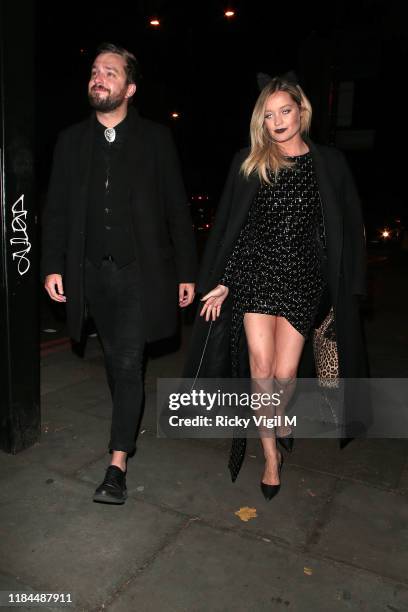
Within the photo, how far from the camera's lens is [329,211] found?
10.4ft

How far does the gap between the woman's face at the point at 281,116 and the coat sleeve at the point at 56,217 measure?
1.18 m

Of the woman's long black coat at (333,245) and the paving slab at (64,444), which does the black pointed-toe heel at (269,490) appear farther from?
the paving slab at (64,444)

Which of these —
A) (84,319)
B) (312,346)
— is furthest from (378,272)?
(84,319)

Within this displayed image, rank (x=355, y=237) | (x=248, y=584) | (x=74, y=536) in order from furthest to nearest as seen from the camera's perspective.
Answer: (x=355, y=237), (x=74, y=536), (x=248, y=584)

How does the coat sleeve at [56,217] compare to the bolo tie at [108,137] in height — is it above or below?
below

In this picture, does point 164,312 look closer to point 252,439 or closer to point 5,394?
point 5,394

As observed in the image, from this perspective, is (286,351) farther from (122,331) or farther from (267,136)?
(267,136)

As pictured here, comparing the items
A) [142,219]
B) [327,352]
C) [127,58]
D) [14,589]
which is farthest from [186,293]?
[14,589]

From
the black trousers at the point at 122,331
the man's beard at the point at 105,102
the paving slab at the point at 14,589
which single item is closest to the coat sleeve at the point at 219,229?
the black trousers at the point at 122,331

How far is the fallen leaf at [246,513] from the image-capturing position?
9.84ft

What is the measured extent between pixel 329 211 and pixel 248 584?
77.3 inches

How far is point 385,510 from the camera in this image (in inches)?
125

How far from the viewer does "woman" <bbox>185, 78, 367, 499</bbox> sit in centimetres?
317

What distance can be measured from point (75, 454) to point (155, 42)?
1080 inches
